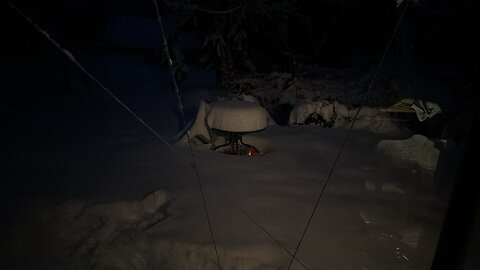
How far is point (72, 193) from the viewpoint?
15.6 ft

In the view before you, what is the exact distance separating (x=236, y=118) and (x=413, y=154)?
2.96 m

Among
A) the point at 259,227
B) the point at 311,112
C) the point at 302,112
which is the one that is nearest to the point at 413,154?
the point at 311,112

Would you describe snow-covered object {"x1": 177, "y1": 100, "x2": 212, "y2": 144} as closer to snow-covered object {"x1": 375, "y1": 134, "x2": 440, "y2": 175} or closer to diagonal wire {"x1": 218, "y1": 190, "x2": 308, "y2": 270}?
diagonal wire {"x1": 218, "y1": 190, "x2": 308, "y2": 270}

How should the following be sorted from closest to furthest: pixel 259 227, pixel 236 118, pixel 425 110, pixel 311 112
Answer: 1. pixel 259 227
2. pixel 236 118
3. pixel 425 110
4. pixel 311 112

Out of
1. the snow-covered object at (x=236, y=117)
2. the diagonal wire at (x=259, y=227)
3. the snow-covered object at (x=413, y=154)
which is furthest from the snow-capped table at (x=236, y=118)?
the snow-covered object at (x=413, y=154)

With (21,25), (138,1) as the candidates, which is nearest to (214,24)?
(21,25)

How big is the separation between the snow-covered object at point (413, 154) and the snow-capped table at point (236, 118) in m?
2.23

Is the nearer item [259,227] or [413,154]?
[259,227]

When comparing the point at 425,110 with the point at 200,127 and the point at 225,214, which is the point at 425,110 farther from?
the point at 225,214

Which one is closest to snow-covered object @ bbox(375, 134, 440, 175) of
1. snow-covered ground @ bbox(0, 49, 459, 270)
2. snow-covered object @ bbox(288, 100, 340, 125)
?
snow-covered ground @ bbox(0, 49, 459, 270)

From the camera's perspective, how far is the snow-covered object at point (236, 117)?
19.3 feet

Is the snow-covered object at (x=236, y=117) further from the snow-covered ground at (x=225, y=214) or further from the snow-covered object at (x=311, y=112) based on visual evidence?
the snow-covered object at (x=311, y=112)

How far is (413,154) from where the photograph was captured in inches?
236

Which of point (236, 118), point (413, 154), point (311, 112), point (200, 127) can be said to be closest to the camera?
point (236, 118)
